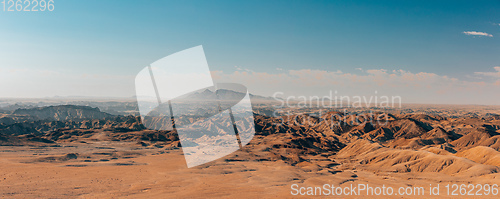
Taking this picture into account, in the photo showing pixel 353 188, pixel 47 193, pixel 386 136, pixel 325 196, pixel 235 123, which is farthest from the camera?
pixel 235 123

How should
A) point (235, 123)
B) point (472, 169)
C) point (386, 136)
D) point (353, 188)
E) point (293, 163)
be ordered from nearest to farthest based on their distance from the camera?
point (353, 188), point (472, 169), point (293, 163), point (386, 136), point (235, 123)

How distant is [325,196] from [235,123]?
124427 millimetres

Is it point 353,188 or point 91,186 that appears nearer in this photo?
point 91,186

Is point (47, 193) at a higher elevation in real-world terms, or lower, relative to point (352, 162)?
higher

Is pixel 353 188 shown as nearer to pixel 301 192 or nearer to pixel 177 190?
pixel 301 192

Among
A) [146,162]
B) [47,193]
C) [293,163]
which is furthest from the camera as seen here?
[293,163]

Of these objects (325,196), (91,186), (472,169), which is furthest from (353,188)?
(91,186)

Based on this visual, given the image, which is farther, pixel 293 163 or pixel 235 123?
pixel 235 123

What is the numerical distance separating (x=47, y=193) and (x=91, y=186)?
19.6ft

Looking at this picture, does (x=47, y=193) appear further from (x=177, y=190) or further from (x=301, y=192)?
(x=301, y=192)

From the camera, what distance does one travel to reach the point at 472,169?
180 ft

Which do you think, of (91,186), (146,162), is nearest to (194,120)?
(146,162)

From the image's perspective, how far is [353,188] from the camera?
4744 centimetres

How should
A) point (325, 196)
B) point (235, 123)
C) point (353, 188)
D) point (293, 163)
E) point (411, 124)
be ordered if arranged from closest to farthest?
point (325, 196) → point (353, 188) → point (293, 163) → point (411, 124) → point (235, 123)
